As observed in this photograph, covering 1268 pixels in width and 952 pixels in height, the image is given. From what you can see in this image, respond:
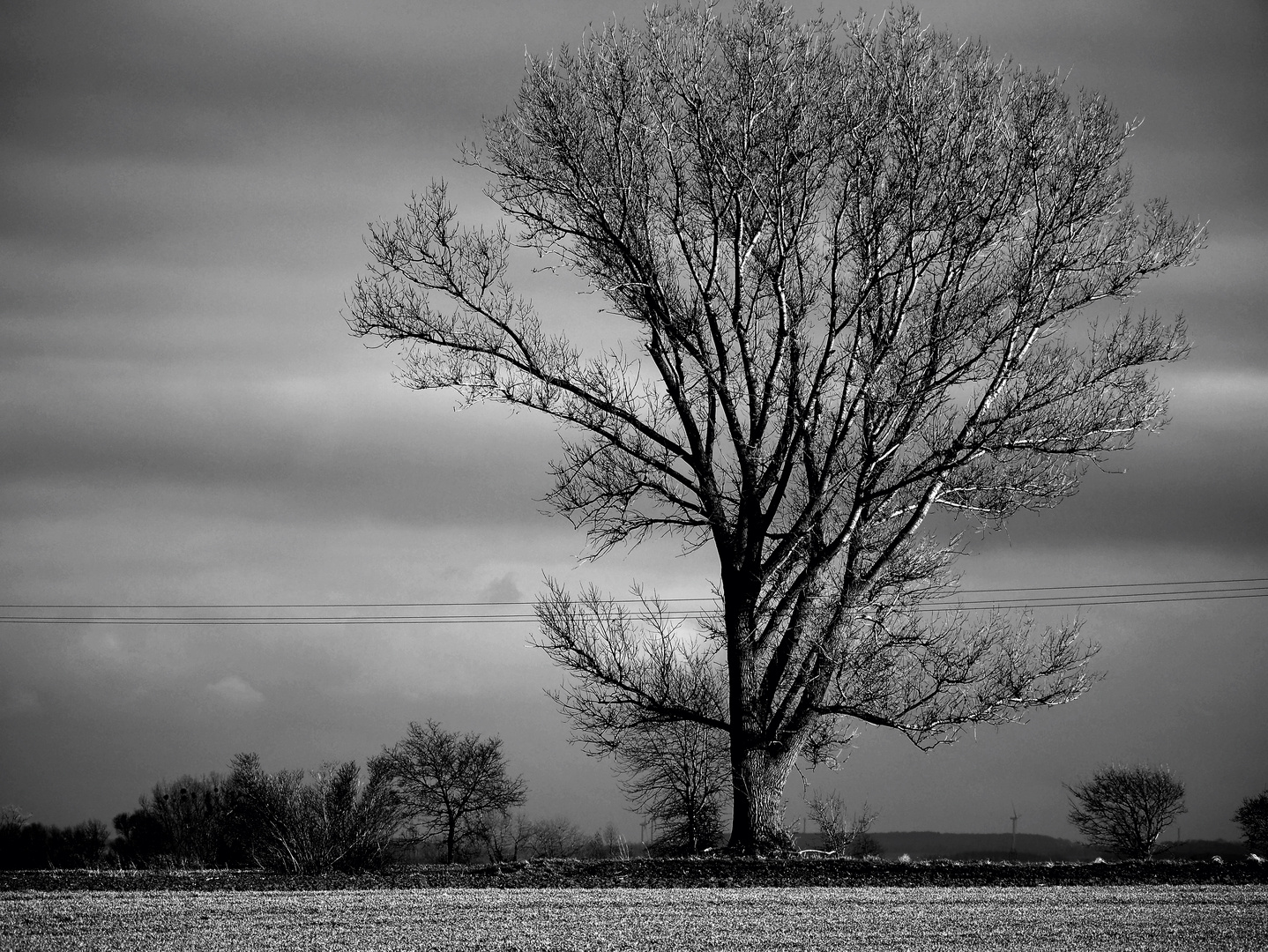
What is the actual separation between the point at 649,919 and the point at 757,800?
214 inches

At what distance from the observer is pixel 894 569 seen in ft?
53.5

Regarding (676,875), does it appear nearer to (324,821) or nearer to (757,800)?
(757,800)

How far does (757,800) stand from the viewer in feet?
51.8

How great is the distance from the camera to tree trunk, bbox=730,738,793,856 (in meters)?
15.7

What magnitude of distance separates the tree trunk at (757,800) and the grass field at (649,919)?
2521mm

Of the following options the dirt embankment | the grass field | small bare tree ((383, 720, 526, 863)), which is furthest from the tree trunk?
small bare tree ((383, 720, 526, 863))

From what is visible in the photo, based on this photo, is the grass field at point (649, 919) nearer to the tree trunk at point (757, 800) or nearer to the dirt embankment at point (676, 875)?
the dirt embankment at point (676, 875)

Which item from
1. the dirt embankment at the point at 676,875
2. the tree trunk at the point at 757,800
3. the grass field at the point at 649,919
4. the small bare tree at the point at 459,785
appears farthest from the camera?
the small bare tree at the point at 459,785

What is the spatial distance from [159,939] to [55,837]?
27.7 metres

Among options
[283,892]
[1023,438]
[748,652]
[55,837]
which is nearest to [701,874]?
[748,652]

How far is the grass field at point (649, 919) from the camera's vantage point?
366 inches

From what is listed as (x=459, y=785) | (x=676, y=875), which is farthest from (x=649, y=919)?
(x=459, y=785)

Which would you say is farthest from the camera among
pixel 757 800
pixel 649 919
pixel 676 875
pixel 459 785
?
pixel 459 785

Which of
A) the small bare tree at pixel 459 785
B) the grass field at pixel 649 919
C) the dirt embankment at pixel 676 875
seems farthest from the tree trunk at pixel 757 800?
the small bare tree at pixel 459 785
